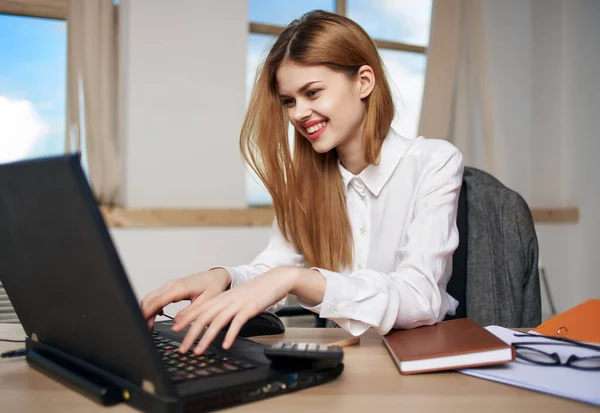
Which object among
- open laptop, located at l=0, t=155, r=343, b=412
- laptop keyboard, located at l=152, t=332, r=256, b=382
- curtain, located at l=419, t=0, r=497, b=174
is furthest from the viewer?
curtain, located at l=419, t=0, r=497, b=174

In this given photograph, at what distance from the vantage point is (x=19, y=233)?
0.65 metres

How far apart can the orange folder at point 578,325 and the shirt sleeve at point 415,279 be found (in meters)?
0.19

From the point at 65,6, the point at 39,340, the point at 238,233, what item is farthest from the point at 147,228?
the point at 39,340

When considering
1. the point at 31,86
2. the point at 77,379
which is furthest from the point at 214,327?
the point at 31,86

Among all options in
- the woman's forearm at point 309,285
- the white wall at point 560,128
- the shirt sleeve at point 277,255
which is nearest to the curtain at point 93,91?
the shirt sleeve at point 277,255

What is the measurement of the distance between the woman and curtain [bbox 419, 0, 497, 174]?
207 cm

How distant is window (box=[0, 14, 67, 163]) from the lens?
8.91ft

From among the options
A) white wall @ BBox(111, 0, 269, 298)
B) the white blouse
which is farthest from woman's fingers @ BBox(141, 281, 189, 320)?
white wall @ BBox(111, 0, 269, 298)

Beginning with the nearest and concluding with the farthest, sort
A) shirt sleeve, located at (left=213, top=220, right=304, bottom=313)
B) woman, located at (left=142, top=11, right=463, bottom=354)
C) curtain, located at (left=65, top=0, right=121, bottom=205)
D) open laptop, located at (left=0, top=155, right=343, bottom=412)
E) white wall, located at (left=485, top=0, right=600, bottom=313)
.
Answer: open laptop, located at (left=0, top=155, right=343, bottom=412) → woman, located at (left=142, top=11, right=463, bottom=354) → shirt sleeve, located at (left=213, top=220, right=304, bottom=313) → curtain, located at (left=65, top=0, right=121, bottom=205) → white wall, located at (left=485, top=0, right=600, bottom=313)

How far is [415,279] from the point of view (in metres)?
1.03

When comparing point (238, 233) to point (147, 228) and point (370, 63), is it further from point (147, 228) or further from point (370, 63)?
point (370, 63)

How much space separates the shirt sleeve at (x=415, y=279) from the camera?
0.93m

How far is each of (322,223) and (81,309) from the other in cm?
85

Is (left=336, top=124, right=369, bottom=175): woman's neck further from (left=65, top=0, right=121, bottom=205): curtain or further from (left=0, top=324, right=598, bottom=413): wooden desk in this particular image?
(left=65, top=0, right=121, bottom=205): curtain
